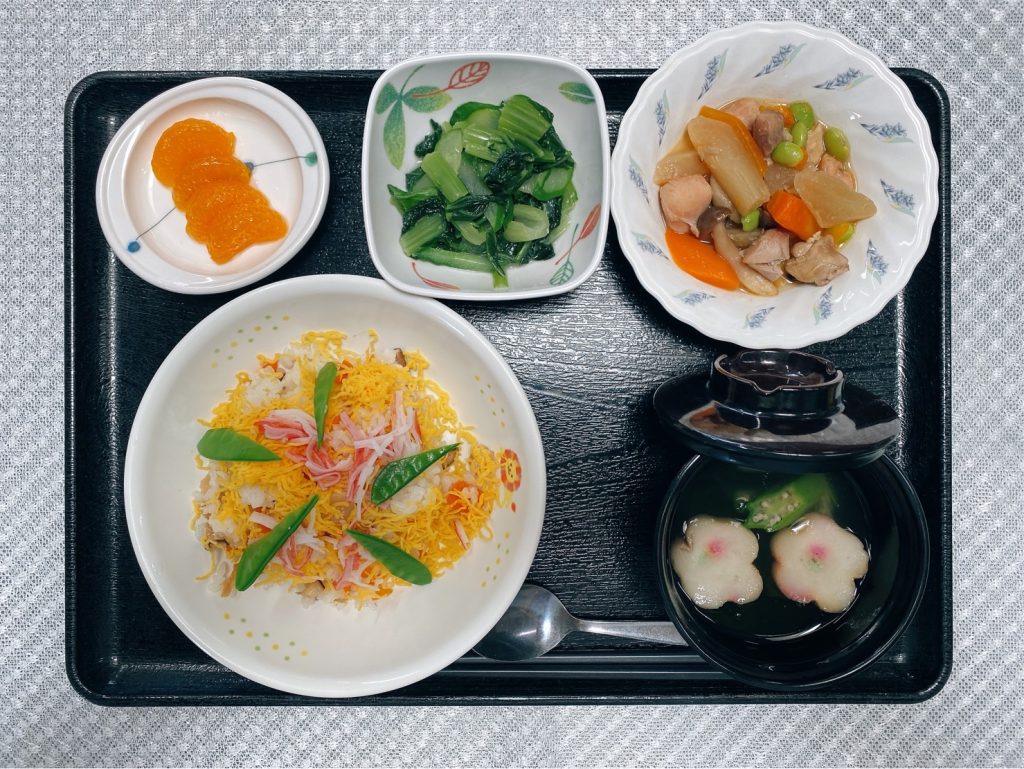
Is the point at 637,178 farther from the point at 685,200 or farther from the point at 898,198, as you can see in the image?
the point at 898,198

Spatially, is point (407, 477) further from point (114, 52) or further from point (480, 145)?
point (114, 52)

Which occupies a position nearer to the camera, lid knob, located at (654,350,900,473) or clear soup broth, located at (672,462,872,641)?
lid knob, located at (654,350,900,473)

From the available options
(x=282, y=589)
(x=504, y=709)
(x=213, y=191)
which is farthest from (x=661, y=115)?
(x=504, y=709)

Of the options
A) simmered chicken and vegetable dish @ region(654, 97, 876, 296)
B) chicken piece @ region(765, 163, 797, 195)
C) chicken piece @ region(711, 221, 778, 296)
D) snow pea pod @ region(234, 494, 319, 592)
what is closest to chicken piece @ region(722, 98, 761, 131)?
simmered chicken and vegetable dish @ region(654, 97, 876, 296)

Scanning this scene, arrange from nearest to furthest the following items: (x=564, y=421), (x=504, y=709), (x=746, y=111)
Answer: (x=746, y=111) → (x=564, y=421) → (x=504, y=709)

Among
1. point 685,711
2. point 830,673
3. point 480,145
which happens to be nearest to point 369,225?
point 480,145

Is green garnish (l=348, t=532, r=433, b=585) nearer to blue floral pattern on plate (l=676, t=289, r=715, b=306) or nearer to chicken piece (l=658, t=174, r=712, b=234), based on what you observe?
blue floral pattern on plate (l=676, t=289, r=715, b=306)

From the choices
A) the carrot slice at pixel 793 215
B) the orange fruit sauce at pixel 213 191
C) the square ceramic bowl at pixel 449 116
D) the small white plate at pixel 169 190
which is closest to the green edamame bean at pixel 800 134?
the carrot slice at pixel 793 215
